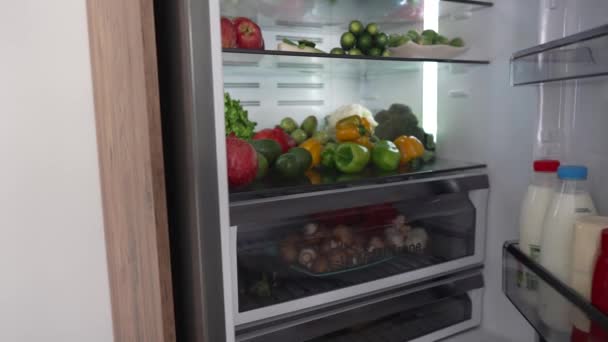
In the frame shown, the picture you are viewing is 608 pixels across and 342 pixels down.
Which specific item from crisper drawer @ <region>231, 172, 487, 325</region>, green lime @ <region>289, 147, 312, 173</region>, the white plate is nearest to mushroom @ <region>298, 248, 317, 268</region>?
crisper drawer @ <region>231, 172, 487, 325</region>

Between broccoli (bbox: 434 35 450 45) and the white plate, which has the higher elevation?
broccoli (bbox: 434 35 450 45)

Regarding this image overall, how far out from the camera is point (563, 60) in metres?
0.91

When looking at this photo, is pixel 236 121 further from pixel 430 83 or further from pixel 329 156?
pixel 430 83

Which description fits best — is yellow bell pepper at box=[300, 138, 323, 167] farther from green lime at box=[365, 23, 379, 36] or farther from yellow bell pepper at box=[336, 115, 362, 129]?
green lime at box=[365, 23, 379, 36]

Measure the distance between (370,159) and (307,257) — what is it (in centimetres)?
38

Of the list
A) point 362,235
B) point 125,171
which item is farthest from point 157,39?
point 362,235

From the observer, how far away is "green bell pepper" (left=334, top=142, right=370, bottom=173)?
1252mm

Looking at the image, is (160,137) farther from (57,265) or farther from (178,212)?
(57,265)

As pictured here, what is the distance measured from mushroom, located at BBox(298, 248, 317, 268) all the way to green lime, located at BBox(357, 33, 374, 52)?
2.06 feet

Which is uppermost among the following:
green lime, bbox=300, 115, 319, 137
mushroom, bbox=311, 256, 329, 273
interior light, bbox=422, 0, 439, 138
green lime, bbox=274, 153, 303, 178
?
interior light, bbox=422, 0, 439, 138

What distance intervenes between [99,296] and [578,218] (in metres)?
1.30

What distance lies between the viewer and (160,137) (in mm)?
959

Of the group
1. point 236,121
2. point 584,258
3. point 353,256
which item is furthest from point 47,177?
point 584,258

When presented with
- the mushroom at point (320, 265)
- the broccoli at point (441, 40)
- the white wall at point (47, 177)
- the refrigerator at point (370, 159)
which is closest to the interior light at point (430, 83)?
the refrigerator at point (370, 159)
